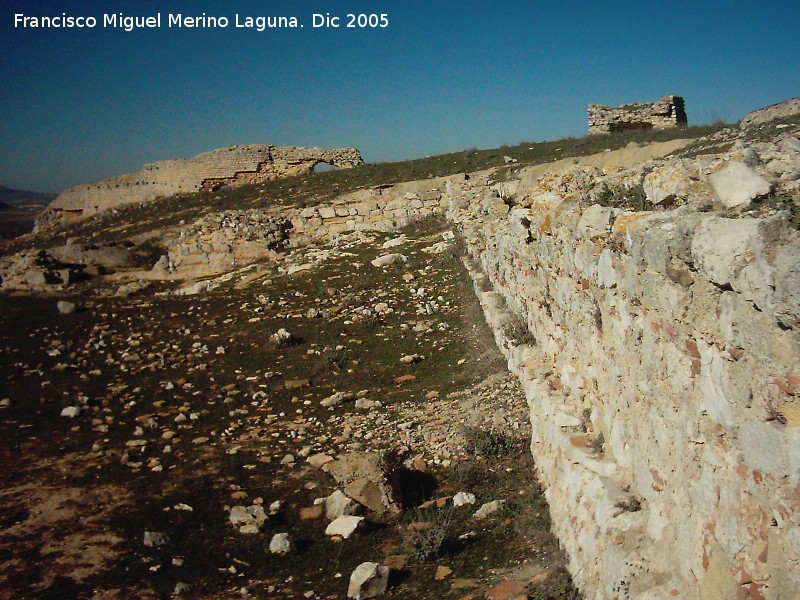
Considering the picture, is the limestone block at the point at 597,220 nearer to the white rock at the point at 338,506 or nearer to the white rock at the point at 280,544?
the white rock at the point at 338,506

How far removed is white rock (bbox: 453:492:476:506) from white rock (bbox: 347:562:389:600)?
1.17 meters

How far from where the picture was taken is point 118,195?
32500 mm

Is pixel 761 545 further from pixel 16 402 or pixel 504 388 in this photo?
pixel 16 402

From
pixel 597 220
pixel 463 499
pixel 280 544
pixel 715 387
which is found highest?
pixel 597 220

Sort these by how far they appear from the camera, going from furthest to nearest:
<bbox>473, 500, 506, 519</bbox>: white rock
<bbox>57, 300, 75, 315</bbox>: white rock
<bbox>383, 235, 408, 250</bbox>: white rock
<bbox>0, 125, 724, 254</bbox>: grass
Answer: <bbox>0, 125, 724, 254</bbox>: grass < <bbox>383, 235, 408, 250</bbox>: white rock < <bbox>57, 300, 75, 315</bbox>: white rock < <bbox>473, 500, 506, 519</bbox>: white rock

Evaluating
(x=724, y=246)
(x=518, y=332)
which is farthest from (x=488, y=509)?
(x=724, y=246)

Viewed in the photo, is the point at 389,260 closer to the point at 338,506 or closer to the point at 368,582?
the point at 338,506

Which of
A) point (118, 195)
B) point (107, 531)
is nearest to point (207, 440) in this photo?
point (107, 531)

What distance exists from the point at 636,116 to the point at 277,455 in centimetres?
2342

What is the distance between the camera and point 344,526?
557 cm

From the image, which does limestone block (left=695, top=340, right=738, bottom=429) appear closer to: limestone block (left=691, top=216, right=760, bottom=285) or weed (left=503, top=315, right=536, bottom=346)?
limestone block (left=691, top=216, right=760, bottom=285)

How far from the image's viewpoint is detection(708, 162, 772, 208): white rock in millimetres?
3061

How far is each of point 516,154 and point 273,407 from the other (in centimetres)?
1902

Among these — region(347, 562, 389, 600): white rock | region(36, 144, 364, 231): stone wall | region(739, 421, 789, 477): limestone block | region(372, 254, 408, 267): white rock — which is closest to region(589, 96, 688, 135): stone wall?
region(36, 144, 364, 231): stone wall
